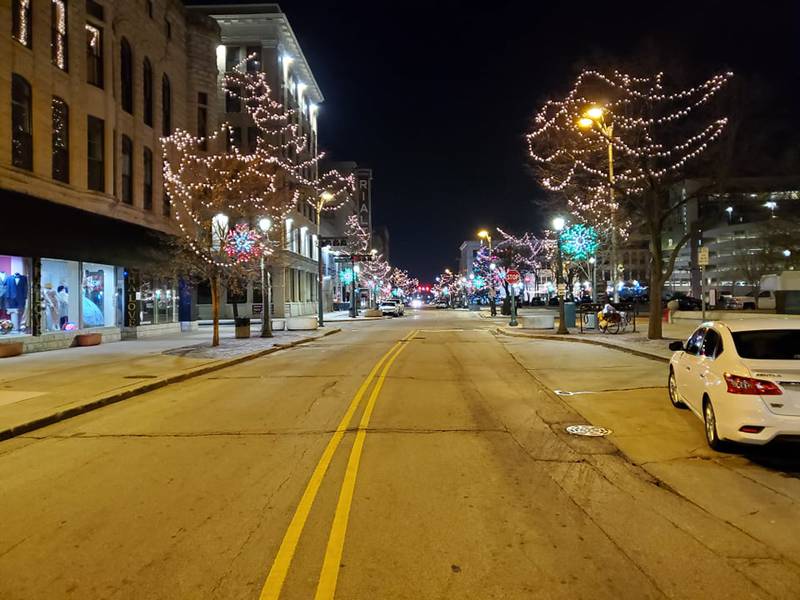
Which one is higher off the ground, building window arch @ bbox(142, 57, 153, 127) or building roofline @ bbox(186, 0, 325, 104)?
building roofline @ bbox(186, 0, 325, 104)

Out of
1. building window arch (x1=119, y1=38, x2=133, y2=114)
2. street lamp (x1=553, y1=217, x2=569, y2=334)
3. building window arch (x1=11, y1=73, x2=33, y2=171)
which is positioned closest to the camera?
building window arch (x1=11, y1=73, x2=33, y2=171)

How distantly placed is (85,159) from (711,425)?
23.5m

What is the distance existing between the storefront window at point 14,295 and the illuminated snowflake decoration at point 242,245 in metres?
6.35

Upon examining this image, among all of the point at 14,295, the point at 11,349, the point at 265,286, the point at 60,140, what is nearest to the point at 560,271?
the point at 265,286

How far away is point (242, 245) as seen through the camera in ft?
79.7

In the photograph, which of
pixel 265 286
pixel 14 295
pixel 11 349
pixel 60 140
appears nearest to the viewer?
pixel 11 349

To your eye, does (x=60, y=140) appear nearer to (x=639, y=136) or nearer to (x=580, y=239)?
(x=639, y=136)

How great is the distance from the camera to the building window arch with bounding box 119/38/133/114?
1118 inches

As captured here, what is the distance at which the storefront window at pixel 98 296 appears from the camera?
1001 inches

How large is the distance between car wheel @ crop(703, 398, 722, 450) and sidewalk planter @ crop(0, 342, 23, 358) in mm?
19401

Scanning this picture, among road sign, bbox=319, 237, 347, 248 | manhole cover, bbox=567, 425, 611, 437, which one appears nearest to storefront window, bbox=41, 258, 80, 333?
manhole cover, bbox=567, 425, 611, 437

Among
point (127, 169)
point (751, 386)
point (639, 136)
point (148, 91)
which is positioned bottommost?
point (751, 386)

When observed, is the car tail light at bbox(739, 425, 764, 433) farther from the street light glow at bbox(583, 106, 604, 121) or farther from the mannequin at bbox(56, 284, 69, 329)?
the mannequin at bbox(56, 284, 69, 329)

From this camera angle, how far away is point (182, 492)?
657cm
